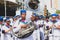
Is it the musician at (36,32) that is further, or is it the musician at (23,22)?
the musician at (36,32)

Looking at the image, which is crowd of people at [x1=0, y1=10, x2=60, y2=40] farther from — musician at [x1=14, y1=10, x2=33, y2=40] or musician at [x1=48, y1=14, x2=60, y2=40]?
musician at [x1=14, y1=10, x2=33, y2=40]

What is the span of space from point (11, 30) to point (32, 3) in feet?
2.41

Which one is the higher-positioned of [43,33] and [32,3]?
[32,3]

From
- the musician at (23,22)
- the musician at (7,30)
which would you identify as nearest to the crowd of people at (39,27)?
the musician at (7,30)

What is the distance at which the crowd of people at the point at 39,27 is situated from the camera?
13.3 feet

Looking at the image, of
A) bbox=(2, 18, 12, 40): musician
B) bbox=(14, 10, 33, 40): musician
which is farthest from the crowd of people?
bbox=(14, 10, 33, 40): musician

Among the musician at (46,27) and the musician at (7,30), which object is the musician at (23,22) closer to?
the musician at (7,30)

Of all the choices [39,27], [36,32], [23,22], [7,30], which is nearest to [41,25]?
[39,27]

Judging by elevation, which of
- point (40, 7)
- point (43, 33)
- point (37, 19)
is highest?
point (40, 7)

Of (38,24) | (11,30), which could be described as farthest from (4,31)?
(38,24)

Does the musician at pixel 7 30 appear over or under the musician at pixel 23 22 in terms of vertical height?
under

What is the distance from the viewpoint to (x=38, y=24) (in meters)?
4.13

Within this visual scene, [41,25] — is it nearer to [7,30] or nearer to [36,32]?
[36,32]

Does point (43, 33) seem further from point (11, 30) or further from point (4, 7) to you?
point (4, 7)
